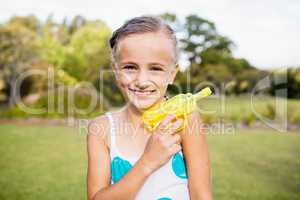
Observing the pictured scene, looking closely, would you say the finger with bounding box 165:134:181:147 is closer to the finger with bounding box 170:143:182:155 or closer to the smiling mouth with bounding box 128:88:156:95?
the finger with bounding box 170:143:182:155

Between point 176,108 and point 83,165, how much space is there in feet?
13.2

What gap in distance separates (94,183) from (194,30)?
44.5 feet

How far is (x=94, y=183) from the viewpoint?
56.5 inches

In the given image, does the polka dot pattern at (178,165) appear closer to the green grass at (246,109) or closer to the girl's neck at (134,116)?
the girl's neck at (134,116)

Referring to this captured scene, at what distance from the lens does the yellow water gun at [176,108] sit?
1316 mm

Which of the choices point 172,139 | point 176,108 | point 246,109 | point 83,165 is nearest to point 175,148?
point 172,139

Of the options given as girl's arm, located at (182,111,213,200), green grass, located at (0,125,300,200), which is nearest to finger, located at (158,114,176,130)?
girl's arm, located at (182,111,213,200)

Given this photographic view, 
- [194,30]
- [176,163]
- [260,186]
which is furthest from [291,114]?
[176,163]

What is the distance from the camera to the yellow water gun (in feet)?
4.32

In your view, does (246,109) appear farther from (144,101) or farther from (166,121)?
(166,121)

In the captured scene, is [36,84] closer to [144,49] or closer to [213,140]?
[213,140]

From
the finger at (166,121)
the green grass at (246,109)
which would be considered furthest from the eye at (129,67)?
the green grass at (246,109)

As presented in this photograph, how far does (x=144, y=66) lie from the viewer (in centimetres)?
140

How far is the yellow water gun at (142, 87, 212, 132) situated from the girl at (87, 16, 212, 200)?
23 millimetres
